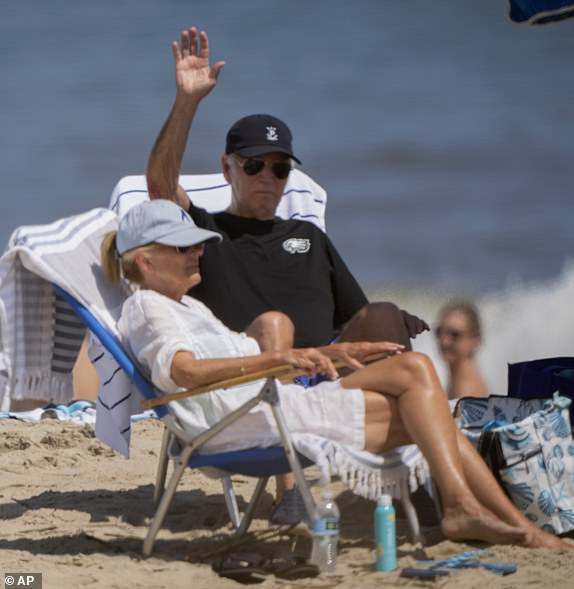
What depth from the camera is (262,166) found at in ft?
13.8

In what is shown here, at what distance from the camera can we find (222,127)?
10062 mm

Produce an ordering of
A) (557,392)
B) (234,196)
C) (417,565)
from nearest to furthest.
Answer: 1. (417,565)
2. (557,392)
3. (234,196)

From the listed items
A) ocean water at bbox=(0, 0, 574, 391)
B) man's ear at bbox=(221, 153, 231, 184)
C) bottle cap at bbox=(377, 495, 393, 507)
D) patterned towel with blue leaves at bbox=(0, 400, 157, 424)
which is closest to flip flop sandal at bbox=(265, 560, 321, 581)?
bottle cap at bbox=(377, 495, 393, 507)

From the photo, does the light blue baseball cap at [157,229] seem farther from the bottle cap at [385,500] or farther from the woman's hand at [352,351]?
the bottle cap at [385,500]

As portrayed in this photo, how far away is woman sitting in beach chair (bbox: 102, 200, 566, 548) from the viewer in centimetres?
320

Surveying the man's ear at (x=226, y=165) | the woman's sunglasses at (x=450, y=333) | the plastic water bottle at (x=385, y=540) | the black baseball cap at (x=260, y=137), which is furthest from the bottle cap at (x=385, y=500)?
the woman's sunglasses at (x=450, y=333)

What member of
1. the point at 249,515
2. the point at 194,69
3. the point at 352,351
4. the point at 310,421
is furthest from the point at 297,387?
the point at 194,69

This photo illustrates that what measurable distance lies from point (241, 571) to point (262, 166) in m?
1.55

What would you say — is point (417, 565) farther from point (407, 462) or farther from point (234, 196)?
point (234, 196)

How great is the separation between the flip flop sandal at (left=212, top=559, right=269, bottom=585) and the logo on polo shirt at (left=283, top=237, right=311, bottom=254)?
1308mm

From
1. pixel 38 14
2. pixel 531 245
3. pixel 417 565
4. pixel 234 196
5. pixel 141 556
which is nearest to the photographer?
pixel 417 565

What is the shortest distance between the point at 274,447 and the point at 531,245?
6.83 metres

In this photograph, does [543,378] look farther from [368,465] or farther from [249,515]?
[249,515]

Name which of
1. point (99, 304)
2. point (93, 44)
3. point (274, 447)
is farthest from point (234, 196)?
point (93, 44)
